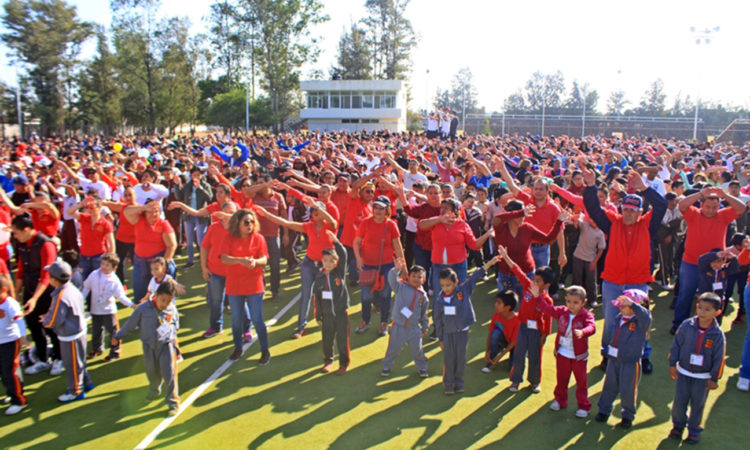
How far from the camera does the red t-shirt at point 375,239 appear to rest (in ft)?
23.6

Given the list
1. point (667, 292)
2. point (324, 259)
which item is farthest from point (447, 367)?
point (667, 292)

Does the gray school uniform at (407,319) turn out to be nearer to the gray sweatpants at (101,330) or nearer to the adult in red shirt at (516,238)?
the adult in red shirt at (516,238)

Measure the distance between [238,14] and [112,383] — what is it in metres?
54.7

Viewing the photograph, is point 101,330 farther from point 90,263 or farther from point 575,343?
point 575,343

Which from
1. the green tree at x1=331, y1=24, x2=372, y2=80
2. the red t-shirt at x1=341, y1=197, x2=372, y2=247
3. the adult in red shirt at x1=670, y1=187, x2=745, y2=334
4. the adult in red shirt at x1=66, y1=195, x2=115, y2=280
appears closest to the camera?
the adult in red shirt at x1=670, y1=187, x2=745, y2=334

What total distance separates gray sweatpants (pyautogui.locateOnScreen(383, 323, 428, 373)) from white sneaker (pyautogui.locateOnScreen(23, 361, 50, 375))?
3.95 metres

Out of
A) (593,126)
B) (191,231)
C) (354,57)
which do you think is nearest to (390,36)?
(354,57)

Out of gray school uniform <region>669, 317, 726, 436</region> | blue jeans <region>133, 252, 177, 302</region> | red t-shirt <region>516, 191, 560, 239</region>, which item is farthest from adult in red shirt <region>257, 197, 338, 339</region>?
gray school uniform <region>669, 317, 726, 436</region>

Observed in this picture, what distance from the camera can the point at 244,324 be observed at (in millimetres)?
7219

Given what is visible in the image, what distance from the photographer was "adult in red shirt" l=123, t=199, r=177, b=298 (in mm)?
7031

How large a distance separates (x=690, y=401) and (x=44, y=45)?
60498mm

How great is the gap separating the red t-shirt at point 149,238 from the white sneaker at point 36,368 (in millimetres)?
1632

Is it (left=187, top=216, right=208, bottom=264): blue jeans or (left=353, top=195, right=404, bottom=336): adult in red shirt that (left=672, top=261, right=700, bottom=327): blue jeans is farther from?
(left=187, top=216, right=208, bottom=264): blue jeans

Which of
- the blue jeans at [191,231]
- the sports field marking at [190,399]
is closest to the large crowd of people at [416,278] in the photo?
the sports field marking at [190,399]
